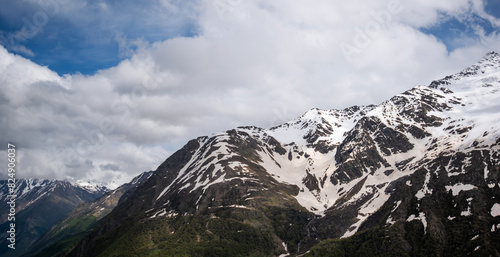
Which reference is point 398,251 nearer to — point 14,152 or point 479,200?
point 479,200

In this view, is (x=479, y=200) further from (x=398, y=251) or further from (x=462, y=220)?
(x=398, y=251)

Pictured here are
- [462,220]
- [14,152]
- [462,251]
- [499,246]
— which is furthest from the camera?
[462,220]

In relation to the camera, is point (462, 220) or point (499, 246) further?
point (462, 220)

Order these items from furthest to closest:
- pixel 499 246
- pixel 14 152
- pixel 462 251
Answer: pixel 462 251 → pixel 499 246 → pixel 14 152

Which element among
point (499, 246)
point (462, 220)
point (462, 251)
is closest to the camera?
point (499, 246)

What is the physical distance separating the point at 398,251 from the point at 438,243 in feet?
72.3

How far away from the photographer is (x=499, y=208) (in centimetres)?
18812

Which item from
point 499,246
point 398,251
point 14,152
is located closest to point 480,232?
point 499,246

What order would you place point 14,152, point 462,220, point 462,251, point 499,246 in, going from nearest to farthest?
point 14,152, point 499,246, point 462,251, point 462,220

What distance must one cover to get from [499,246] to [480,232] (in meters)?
14.0

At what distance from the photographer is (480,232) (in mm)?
179000

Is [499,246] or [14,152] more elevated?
[14,152]

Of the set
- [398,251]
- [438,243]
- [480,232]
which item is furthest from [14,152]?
[480,232]

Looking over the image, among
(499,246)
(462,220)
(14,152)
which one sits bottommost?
(499,246)
